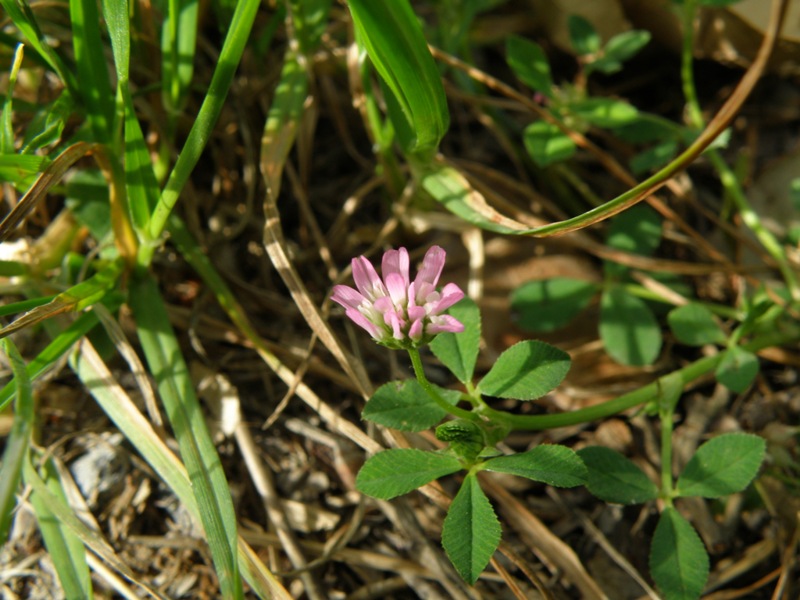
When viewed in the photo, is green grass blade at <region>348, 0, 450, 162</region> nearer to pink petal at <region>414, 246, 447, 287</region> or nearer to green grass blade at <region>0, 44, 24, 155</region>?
pink petal at <region>414, 246, 447, 287</region>

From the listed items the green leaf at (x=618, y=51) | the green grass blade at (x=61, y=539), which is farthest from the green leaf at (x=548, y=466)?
the green leaf at (x=618, y=51)

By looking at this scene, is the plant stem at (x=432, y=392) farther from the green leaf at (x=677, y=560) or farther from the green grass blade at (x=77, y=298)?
the green grass blade at (x=77, y=298)

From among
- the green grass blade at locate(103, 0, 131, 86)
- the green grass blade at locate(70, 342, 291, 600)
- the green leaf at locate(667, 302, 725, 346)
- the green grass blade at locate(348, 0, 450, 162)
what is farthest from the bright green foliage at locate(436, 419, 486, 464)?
the green grass blade at locate(103, 0, 131, 86)

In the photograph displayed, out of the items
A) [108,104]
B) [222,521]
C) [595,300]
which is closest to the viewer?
[222,521]

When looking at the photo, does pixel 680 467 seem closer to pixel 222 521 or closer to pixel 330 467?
pixel 330 467

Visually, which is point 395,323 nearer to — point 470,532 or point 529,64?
point 470,532

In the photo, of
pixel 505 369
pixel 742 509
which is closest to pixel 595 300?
pixel 742 509
